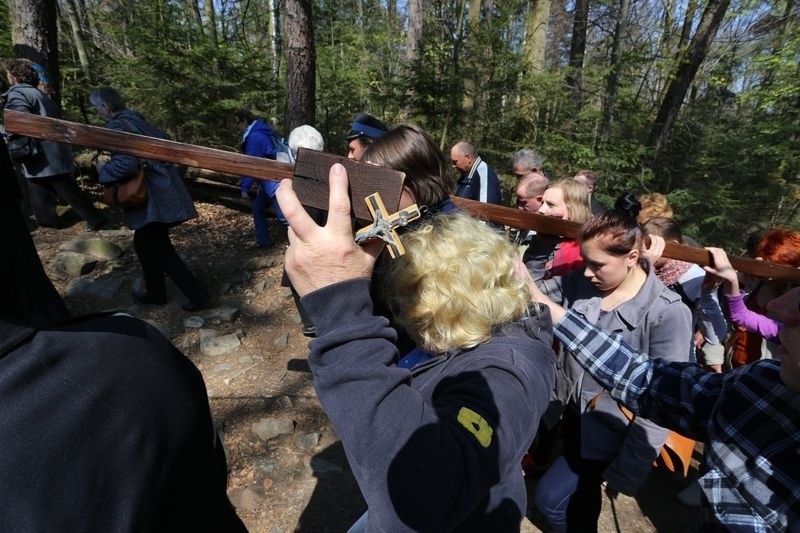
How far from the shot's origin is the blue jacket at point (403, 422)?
89 cm

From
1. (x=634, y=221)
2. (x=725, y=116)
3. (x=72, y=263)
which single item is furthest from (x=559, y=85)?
(x=72, y=263)

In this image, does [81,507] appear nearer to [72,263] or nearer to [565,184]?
[565,184]

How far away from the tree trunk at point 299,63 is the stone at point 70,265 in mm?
3354

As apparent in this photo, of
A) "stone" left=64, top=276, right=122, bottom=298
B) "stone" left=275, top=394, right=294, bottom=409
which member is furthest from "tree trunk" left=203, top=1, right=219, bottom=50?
"stone" left=275, top=394, right=294, bottom=409

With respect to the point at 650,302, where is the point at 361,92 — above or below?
above

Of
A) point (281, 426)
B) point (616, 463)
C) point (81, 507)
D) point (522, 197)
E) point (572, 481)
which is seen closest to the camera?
point (81, 507)

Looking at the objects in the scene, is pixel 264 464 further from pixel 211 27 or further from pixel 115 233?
pixel 211 27

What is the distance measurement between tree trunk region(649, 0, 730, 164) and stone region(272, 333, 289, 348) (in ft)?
28.8

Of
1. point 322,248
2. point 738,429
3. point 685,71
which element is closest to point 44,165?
point 322,248

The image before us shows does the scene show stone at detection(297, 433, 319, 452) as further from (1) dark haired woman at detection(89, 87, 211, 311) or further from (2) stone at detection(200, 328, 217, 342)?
(1) dark haired woman at detection(89, 87, 211, 311)

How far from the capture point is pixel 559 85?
8.30 metres

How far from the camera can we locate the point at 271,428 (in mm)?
3305

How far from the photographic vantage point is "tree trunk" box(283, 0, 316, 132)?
604 cm

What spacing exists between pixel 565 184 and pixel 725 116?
9.88m
